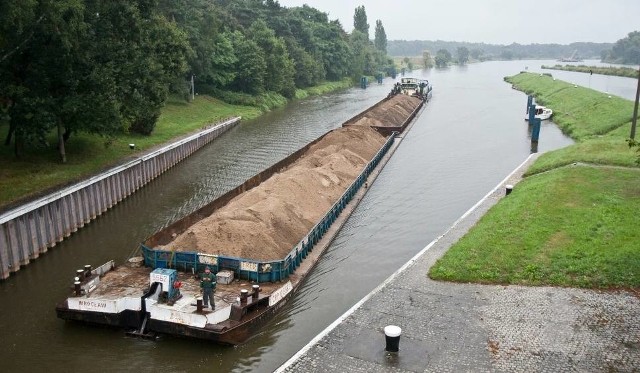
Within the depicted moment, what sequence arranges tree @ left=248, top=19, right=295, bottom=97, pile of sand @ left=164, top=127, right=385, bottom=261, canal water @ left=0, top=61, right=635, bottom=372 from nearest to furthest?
canal water @ left=0, top=61, right=635, bottom=372 → pile of sand @ left=164, top=127, right=385, bottom=261 → tree @ left=248, top=19, right=295, bottom=97

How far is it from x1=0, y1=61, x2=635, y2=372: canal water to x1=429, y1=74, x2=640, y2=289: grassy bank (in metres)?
3.27

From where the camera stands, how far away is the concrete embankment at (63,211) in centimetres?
2166

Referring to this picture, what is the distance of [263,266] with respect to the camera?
760 inches

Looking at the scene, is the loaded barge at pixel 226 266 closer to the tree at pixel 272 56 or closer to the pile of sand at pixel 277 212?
the pile of sand at pixel 277 212

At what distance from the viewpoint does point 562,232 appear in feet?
77.0

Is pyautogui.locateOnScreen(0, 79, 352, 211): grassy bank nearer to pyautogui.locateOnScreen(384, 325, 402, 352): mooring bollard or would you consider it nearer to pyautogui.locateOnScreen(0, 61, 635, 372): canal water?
pyautogui.locateOnScreen(0, 61, 635, 372): canal water

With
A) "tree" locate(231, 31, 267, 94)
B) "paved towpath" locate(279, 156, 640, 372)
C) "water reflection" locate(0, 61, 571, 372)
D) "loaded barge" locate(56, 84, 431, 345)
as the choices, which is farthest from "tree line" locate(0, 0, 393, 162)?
"tree" locate(231, 31, 267, 94)

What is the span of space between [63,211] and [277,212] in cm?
1043

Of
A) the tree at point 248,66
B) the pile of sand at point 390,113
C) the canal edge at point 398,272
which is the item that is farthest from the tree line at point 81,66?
the tree at point 248,66

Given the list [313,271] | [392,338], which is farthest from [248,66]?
[392,338]

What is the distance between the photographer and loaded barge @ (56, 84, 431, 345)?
663 inches

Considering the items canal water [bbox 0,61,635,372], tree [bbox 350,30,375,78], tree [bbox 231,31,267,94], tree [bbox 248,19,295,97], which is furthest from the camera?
tree [bbox 350,30,375,78]

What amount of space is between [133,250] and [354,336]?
519 inches

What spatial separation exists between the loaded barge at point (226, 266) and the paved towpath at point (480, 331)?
299 centimetres
